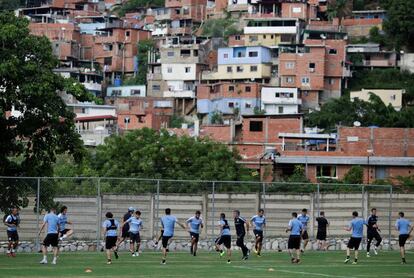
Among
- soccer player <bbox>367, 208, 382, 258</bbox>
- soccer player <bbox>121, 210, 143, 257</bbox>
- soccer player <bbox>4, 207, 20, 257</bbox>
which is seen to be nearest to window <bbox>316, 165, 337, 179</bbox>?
soccer player <bbox>367, 208, 382, 258</bbox>

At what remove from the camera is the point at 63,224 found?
152ft

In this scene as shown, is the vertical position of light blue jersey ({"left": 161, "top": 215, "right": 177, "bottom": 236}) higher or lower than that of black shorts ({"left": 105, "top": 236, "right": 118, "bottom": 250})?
higher

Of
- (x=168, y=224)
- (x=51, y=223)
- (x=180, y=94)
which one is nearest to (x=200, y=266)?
(x=168, y=224)

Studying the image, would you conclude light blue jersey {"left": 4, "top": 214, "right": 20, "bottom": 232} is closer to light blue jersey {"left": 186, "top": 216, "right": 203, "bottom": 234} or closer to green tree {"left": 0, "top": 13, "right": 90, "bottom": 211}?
green tree {"left": 0, "top": 13, "right": 90, "bottom": 211}

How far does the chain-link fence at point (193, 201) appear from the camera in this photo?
4981cm

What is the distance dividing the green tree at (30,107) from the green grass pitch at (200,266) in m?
4.39

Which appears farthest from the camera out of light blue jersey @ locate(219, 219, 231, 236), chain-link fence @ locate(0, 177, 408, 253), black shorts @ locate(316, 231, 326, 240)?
black shorts @ locate(316, 231, 326, 240)

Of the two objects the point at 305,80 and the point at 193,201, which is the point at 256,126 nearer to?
the point at 305,80

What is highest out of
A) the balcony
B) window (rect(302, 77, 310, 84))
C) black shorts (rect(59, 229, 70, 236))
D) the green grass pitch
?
window (rect(302, 77, 310, 84))

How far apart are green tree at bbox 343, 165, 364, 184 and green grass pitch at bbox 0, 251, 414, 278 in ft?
174

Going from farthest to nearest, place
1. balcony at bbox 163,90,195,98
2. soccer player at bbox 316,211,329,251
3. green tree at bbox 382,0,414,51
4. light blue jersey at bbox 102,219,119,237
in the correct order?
1. balcony at bbox 163,90,195,98
2. green tree at bbox 382,0,414,51
3. soccer player at bbox 316,211,329,251
4. light blue jersey at bbox 102,219,119,237

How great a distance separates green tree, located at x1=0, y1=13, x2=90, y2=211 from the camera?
163ft

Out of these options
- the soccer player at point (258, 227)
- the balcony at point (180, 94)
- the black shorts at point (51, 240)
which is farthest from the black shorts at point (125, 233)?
the balcony at point (180, 94)

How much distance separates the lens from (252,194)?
5466cm
